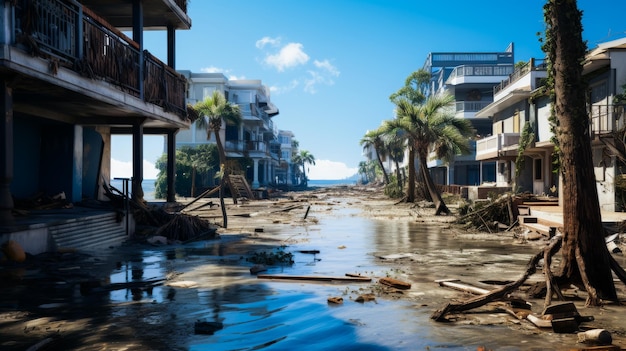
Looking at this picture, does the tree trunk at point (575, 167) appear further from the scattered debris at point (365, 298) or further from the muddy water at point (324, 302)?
the scattered debris at point (365, 298)

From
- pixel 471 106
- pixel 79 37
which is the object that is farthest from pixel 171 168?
pixel 471 106

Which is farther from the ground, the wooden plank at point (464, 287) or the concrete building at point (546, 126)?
the concrete building at point (546, 126)

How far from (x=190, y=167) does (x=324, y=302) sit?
1800 inches

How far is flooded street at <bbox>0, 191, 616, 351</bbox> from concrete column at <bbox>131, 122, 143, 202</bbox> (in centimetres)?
346

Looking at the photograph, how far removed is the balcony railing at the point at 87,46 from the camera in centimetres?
979

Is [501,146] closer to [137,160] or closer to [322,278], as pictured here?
[137,160]

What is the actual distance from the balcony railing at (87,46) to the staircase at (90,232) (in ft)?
11.7

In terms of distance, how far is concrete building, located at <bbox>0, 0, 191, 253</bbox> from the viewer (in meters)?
9.79

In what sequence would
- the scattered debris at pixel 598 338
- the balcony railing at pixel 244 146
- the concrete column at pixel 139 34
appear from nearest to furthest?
the scattered debris at pixel 598 338 → the concrete column at pixel 139 34 → the balcony railing at pixel 244 146

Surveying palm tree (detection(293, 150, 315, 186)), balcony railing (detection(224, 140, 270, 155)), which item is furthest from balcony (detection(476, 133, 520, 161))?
palm tree (detection(293, 150, 315, 186))

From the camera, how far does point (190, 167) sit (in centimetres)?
5144

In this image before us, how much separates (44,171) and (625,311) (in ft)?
52.7

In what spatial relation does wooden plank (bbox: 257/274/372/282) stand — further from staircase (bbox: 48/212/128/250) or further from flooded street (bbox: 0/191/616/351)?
staircase (bbox: 48/212/128/250)

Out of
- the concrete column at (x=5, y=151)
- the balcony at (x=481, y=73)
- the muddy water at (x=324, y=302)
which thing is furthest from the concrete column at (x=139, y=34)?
the balcony at (x=481, y=73)
